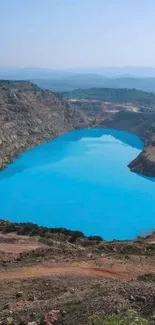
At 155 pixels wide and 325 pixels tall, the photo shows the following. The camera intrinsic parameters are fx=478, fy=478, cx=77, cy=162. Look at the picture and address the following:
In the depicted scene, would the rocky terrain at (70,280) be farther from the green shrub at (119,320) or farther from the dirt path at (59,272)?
the green shrub at (119,320)

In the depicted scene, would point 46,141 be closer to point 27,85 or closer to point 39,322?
Answer: point 27,85

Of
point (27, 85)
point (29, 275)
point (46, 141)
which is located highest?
point (27, 85)

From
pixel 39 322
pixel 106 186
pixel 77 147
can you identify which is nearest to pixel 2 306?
pixel 39 322

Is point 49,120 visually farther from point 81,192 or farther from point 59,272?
point 59,272

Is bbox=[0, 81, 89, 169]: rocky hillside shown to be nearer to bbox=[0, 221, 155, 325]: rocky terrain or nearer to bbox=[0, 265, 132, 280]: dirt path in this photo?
bbox=[0, 221, 155, 325]: rocky terrain

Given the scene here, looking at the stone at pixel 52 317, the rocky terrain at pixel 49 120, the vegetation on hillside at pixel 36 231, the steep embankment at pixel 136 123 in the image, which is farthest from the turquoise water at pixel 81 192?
the stone at pixel 52 317

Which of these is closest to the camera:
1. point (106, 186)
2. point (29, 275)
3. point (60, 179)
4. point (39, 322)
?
point (39, 322)
